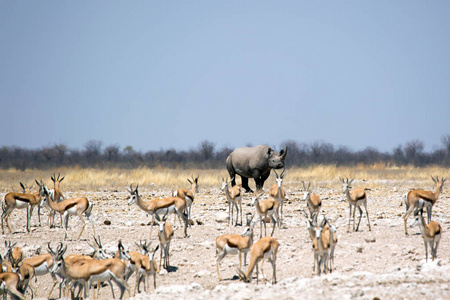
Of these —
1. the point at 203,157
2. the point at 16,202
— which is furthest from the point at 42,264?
the point at 203,157

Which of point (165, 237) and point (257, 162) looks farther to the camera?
point (257, 162)

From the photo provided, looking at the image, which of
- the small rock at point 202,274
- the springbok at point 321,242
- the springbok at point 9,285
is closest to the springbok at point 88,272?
the springbok at point 9,285

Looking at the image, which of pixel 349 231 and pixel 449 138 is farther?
pixel 449 138

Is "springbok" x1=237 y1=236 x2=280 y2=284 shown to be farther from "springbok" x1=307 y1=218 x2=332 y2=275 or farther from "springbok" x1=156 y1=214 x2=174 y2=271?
"springbok" x1=156 y1=214 x2=174 y2=271

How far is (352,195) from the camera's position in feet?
41.6

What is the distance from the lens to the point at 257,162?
23.2 meters

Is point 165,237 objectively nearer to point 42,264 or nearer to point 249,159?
point 42,264

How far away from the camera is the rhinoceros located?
75.3 ft

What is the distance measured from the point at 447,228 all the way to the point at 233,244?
20.3 ft

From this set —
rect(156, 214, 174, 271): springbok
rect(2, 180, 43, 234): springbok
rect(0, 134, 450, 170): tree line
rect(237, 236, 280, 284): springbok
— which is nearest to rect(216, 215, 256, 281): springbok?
rect(237, 236, 280, 284): springbok

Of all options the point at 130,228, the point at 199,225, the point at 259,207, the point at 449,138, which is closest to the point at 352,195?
the point at 259,207

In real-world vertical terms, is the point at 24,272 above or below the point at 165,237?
below

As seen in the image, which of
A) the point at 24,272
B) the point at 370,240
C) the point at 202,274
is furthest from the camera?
the point at 370,240

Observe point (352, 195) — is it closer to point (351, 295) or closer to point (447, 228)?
point (447, 228)
